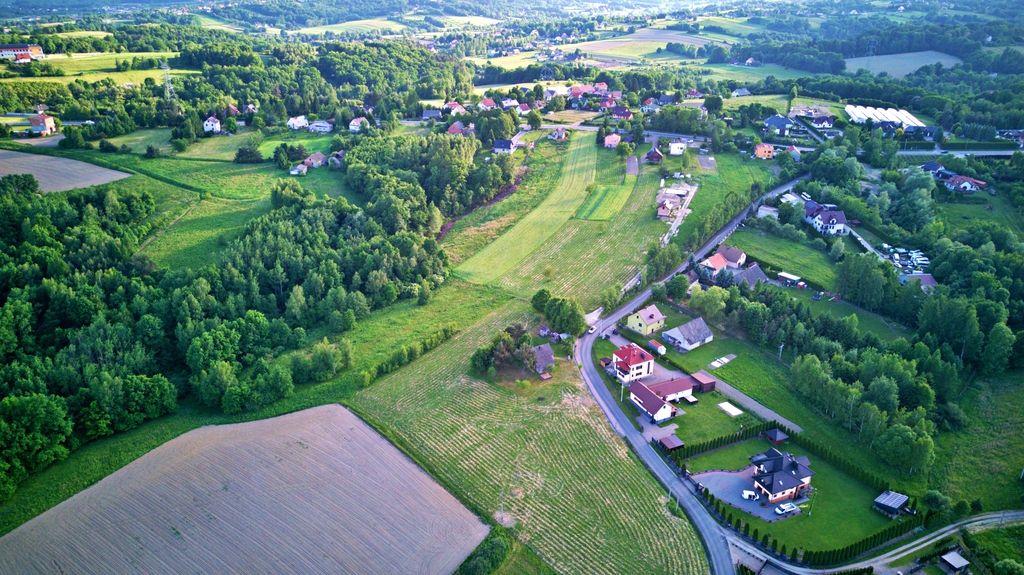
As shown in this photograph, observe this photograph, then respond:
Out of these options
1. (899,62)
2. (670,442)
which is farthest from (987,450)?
(899,62)

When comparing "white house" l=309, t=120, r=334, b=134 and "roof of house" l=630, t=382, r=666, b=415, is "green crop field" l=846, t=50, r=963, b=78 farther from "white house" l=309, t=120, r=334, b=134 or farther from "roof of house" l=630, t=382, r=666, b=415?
"roof of house" l=630, t=382, r=666, b=415

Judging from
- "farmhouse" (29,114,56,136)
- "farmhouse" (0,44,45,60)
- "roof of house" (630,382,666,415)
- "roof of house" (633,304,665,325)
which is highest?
"farmhouse" (0,44,45,60)

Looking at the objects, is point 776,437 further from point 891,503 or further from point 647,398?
point 647,398

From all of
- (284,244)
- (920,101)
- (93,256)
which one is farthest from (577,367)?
(920,101)

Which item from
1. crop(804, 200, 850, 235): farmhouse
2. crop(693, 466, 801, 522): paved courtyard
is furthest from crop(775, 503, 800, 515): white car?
crop(804, 200, 850, 235): farmhouse

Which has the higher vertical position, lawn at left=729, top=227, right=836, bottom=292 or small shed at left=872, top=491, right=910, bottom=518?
lawn at left=729, top=227, right=836, bottom=292

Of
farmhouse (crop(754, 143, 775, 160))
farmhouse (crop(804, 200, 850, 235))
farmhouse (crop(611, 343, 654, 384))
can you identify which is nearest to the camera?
farmhouse (crop(611, 343, 654, 384))

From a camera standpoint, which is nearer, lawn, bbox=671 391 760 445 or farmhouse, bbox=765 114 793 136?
lawn, bbox=671 391 760 445

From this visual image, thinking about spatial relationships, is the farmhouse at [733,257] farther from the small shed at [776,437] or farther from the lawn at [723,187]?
the small shed at [776,437]
